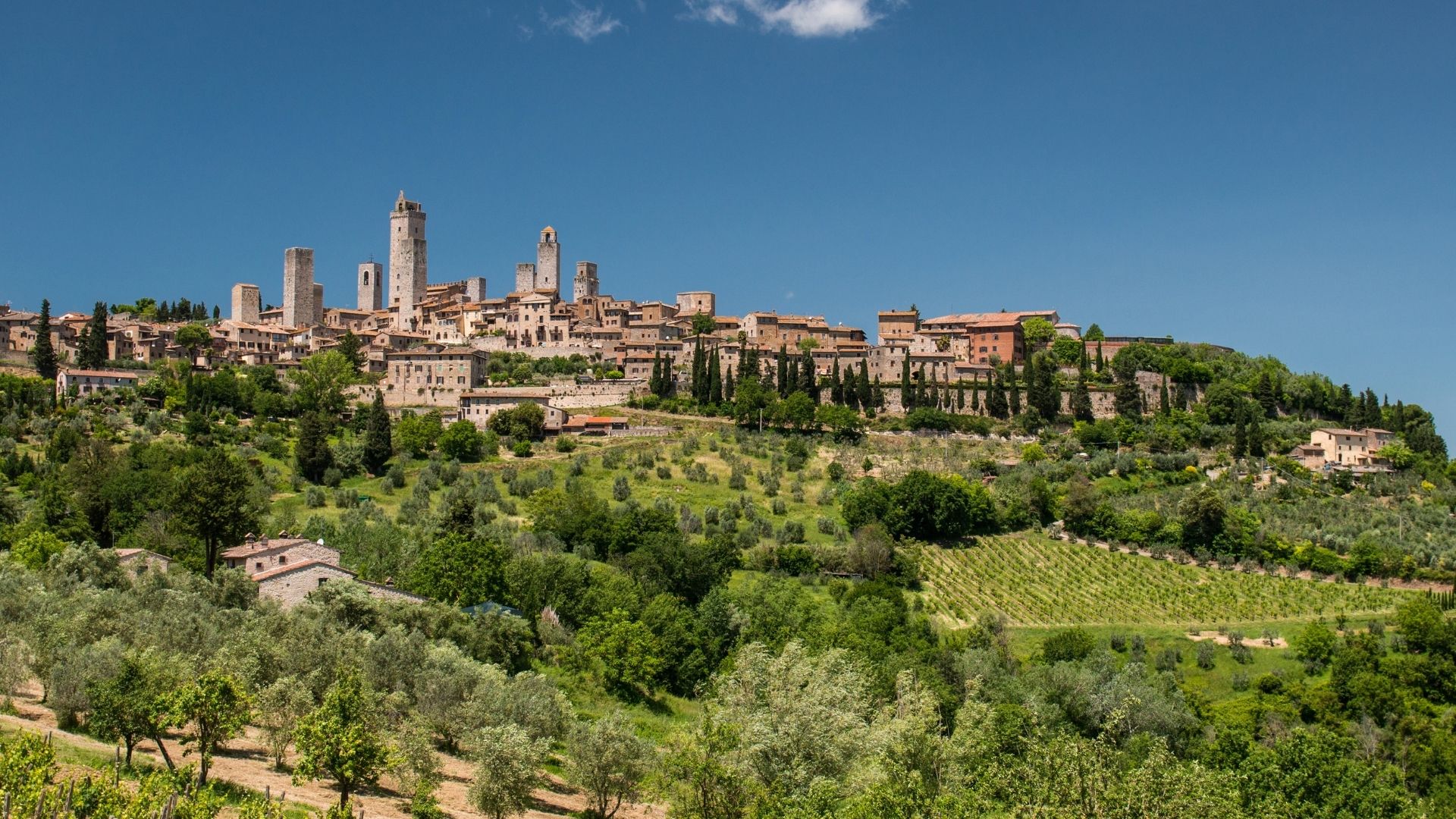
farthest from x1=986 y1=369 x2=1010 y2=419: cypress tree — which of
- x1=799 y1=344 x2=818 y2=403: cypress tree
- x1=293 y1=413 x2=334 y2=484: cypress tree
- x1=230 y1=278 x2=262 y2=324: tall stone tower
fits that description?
x1=230 y1=278 x2=262 y2=324: tall stone tower

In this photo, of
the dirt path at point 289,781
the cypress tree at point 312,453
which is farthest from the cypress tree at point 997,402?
the dirt path at point 289,781

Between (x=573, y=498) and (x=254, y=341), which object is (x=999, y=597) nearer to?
(x=573, y=498)

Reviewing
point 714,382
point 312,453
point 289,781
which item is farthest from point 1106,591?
point 312,453

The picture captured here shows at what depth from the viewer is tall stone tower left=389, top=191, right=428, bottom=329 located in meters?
102

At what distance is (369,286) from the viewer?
108 meters

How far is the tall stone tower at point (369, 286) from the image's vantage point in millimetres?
107938

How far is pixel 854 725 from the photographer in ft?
85.7

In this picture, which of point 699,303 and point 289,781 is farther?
point 699,303

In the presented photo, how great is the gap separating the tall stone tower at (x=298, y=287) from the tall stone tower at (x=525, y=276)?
56.2ft

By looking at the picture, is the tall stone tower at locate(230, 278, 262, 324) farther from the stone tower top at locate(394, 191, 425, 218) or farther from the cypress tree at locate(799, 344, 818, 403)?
the cypress tree at locate(799, 344, 818, 403)

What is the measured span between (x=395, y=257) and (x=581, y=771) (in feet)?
283

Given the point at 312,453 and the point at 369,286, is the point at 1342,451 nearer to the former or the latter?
the point at 312,453

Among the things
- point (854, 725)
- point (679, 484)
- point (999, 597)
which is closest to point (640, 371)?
point (679, 484)

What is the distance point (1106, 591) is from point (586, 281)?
64013 mm
